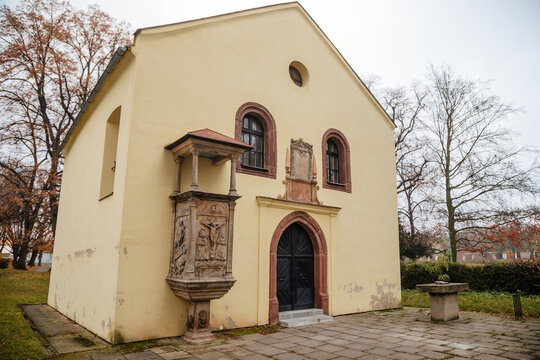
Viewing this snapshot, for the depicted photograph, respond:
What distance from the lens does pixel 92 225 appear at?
352 inches

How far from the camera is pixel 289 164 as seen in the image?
987cm

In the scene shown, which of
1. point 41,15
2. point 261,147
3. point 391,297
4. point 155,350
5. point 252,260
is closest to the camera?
point 155,350

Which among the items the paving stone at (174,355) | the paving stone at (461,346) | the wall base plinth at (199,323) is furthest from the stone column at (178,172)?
the paving stone at (461,346)

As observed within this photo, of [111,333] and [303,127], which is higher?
[303,127]

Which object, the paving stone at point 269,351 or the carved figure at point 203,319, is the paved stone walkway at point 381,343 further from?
the carved figure at point 203,319

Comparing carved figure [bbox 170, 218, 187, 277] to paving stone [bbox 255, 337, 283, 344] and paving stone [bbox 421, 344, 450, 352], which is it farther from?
paving stone [bbox 421, 344, 450, 352]

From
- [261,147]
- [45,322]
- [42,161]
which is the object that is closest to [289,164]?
[261,147]

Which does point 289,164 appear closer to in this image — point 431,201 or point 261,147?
point 261,147

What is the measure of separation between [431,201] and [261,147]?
14.9 metres

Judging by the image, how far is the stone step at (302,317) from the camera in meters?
8.76

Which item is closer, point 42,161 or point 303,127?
point 303,127

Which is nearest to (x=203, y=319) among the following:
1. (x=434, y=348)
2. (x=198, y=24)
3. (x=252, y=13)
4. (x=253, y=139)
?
(x=434, y=348)

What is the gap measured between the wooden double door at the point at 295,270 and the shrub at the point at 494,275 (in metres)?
6.80

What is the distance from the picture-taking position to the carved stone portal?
9836mm
